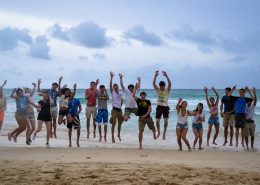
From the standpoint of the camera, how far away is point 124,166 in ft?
26.4

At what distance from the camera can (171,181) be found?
22.1 ft

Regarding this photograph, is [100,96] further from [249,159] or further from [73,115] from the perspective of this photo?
[249,159]

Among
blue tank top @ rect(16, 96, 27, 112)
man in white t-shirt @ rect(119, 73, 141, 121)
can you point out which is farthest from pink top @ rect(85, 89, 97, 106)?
blue tank top @ rect(16, 96, 27, 112)

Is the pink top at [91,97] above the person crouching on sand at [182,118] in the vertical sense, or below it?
above

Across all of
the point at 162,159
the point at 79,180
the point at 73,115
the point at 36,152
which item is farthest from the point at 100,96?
the point at 79,180

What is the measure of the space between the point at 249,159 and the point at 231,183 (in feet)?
10.6

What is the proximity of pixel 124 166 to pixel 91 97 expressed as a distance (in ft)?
17.6

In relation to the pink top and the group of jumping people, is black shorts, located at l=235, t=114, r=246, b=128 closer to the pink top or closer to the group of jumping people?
the group of jumping people

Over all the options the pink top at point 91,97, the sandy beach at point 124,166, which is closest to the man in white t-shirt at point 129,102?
the pink top at point 91,97

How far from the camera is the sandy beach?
6.84 m

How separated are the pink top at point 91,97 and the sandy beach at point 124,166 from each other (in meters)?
2.58

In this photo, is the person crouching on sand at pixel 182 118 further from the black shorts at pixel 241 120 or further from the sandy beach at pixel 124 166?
the black shorts at pixel 241 120

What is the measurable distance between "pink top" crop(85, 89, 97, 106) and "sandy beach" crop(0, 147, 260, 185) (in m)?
2.58

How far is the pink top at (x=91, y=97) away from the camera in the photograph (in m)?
13.0
